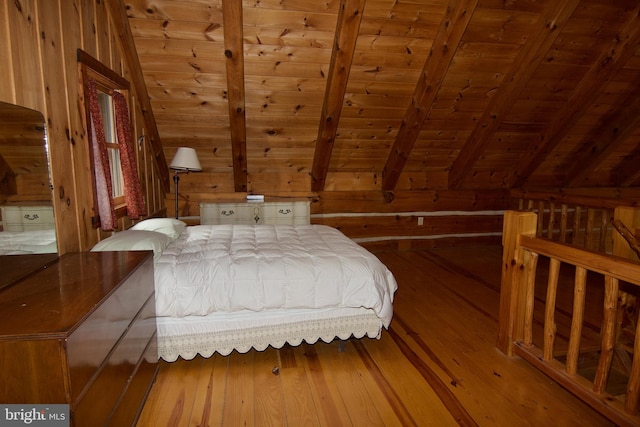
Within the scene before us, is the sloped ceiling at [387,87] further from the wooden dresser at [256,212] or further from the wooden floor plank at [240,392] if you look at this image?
the wooden floor plank at [240,392]

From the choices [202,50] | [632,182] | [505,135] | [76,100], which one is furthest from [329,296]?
[632,182]

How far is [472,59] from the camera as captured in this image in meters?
3.46

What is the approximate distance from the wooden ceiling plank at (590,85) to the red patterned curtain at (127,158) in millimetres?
4278

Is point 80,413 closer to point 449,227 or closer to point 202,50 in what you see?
point 202,50

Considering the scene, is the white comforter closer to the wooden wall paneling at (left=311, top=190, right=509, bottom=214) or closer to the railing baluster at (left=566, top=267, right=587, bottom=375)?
the railing baluster at (left=566, top=267, right=587, bottom=375)

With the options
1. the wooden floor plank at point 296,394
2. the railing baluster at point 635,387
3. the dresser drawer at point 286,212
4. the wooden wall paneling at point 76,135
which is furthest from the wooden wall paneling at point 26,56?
the railing baluster at point 635,387

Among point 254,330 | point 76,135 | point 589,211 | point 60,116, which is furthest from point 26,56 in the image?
point 589,211

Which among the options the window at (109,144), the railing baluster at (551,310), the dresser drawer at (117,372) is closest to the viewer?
the dresser drawer at (117,372)

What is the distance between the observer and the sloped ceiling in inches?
120

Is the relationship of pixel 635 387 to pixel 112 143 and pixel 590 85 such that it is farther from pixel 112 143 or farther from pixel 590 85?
pixel 112 143

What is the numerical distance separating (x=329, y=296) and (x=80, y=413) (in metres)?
1.35

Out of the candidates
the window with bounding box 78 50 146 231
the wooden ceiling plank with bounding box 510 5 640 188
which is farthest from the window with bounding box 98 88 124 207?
the wooden ceiling plank with bounding box 510 5 640 188

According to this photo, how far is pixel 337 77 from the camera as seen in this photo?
3279 mm

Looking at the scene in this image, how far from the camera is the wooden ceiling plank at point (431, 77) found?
2989 mm
